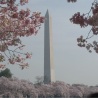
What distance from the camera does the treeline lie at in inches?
2446

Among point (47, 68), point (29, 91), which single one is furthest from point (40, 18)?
point (29, 91)

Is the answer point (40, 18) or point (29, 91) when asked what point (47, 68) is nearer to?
point (29, 91)

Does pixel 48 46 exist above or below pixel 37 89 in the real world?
above

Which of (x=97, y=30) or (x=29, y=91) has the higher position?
(x=97, y=30)

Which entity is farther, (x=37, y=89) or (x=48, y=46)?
(x=37, y=89)

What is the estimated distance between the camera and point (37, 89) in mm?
69500

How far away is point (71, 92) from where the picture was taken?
235 feet

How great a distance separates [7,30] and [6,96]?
44.5 m

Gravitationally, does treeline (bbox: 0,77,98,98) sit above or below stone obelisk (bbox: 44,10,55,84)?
below

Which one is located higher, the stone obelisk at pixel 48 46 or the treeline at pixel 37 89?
the stone obelisk at pixel 48 46

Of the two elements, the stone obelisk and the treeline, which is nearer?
the stone obelisk

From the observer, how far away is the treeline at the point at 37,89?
204 ft

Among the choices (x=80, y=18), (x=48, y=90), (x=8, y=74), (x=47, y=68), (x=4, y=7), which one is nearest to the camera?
(x=80, y=18)

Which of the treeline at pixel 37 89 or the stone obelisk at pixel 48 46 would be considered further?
the treeline at pixel 37 89
